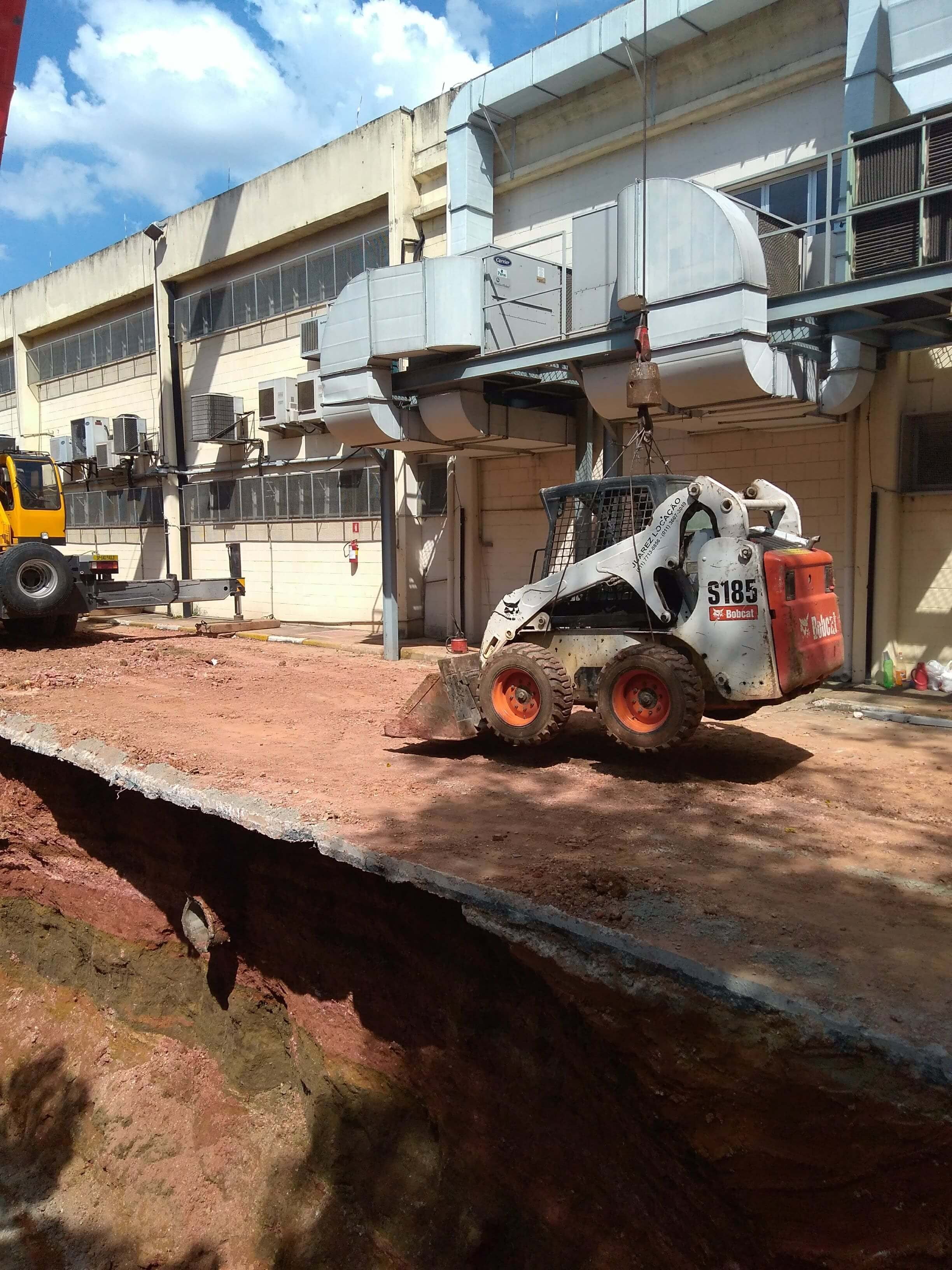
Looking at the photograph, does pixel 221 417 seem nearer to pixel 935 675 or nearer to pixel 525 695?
pixel 525 695

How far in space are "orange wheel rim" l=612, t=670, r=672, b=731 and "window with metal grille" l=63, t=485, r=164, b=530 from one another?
61.6ft

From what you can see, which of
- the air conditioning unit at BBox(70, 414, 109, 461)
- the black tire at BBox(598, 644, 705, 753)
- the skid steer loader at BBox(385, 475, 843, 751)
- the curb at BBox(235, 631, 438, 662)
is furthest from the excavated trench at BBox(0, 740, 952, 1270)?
the air conditioning unit at BBox(70, 414, 109, 461)

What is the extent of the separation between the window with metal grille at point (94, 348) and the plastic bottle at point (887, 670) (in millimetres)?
19141

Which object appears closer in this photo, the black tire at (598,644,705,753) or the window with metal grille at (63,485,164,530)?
the black tire at (598,644,705,753)

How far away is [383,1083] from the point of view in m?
5.95

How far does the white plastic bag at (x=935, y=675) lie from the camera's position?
423 inches

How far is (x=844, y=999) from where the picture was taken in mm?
3832

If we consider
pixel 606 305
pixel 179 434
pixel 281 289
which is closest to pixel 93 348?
pixel 179 434

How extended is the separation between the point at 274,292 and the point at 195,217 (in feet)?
11.0

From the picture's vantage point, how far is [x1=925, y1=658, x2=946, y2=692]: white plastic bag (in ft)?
35.2

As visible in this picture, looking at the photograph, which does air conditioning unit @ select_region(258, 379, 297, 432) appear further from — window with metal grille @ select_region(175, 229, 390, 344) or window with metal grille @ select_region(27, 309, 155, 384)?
window with metal grille @ select_region(27, 309, 155, 384)

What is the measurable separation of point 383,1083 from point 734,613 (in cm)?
396

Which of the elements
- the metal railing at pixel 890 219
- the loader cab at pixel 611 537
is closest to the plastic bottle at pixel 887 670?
the metal railing at pixel 890 219

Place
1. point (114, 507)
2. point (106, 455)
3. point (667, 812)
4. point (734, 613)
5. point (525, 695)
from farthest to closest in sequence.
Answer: point (114, 507) < point (106, 455) < point (525, 695) < point (734, 613) < point (667, 812)
